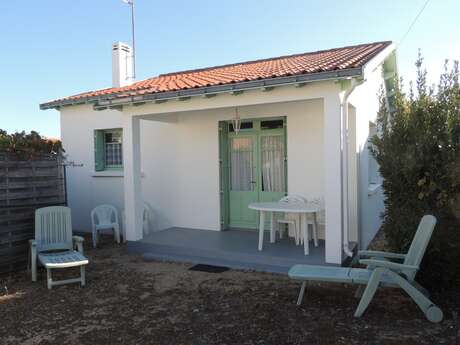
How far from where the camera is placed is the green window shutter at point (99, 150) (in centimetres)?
1038

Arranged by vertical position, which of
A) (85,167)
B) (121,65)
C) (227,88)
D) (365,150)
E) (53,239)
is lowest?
(53,239)

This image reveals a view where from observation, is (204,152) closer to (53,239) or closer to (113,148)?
(113,148)

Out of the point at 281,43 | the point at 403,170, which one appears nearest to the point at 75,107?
the point at 281,43

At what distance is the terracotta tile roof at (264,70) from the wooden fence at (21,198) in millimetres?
2030

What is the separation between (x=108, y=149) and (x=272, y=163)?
15.9 ft

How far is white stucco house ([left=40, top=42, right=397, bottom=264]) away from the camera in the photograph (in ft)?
19.5

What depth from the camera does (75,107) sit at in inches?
420

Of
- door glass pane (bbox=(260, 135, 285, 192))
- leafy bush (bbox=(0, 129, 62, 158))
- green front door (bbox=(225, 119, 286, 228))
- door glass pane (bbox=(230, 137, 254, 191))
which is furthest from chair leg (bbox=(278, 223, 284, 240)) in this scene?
leafy bush (bbox=(0, 129, 62, 158))

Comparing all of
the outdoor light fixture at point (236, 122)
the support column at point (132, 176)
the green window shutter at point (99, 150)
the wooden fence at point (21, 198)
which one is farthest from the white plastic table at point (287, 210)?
the green window shutter at point (99, 150)

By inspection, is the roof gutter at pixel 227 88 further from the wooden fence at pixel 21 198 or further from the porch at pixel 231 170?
the wooden fence at pixel 21 198

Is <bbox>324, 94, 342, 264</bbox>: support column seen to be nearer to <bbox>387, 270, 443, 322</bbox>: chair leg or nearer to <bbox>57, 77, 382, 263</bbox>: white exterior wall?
<bbox>57, 77, 382, 263</bbox>: white exterior wall

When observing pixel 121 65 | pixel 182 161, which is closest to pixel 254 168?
pixel 182 161

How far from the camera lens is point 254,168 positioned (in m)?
8.45

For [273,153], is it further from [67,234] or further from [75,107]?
[75,107]
